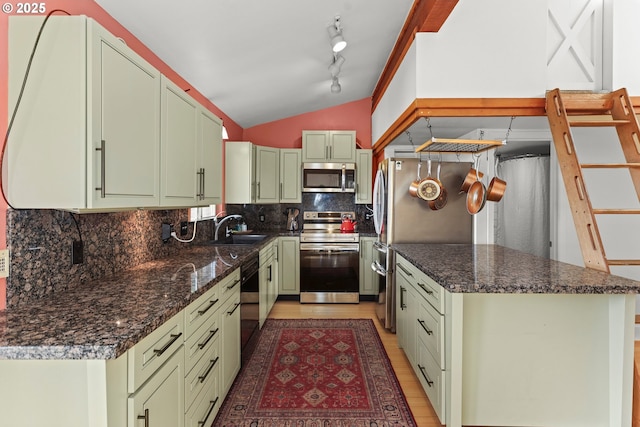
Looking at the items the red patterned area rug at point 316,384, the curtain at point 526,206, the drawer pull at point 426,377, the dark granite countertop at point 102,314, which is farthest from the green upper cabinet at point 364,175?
the dark granite countertop at point 102,314

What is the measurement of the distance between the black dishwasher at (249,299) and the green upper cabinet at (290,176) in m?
1.59

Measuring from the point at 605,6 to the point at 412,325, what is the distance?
270 cm

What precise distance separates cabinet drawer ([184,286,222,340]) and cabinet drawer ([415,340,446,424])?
50.2 inches

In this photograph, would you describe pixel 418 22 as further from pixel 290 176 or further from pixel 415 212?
pixel 290 176

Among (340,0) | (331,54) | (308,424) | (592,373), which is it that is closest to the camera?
(592,373)

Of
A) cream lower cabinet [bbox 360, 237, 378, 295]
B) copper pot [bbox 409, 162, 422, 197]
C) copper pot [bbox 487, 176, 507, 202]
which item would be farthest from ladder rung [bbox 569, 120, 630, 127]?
cream lower cabinet [bbox 360, 237, 378, 295]

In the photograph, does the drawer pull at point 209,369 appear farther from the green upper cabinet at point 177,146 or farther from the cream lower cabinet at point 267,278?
the cream lower cabinet at point 267,278

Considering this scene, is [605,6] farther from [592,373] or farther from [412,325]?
[412,325]

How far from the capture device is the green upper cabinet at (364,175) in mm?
4426

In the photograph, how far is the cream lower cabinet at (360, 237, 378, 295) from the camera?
4.13 meters

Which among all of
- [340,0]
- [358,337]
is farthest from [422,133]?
[358,337]

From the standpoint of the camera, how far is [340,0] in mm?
2225

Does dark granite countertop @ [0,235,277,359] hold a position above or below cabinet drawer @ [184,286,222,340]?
above

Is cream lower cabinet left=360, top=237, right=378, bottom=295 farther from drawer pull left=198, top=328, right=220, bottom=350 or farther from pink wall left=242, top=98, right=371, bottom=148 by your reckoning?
drawer pull left=198, top=328, right=220, bottom=350
